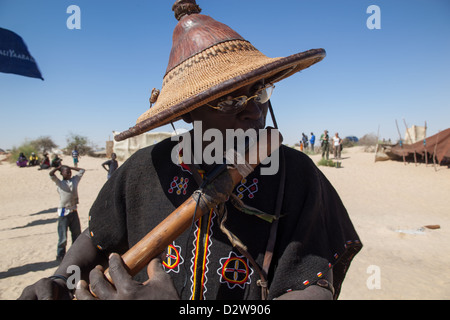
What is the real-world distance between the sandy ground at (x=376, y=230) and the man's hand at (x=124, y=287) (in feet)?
13.8

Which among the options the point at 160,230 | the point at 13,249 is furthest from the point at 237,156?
the point at 13,249

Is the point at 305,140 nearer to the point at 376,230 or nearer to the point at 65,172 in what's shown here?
the point at 376,230

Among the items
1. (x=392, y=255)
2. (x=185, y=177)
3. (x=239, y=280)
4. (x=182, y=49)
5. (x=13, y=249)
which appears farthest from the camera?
(x=13, y=249)

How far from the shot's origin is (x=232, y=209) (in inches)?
55.0

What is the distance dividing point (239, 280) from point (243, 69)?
3.17 feet

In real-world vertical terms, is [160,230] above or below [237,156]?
below

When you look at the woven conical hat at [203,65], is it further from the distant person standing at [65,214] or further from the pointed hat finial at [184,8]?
the distant person standing at [65,214]

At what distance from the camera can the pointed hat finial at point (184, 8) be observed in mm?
1522

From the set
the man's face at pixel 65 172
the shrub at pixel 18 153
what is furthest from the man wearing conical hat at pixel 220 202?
the shrub at pixel 18 153

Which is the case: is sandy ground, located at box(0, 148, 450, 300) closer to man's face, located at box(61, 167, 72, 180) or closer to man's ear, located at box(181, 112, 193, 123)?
man's face, located at box(61, 167, 72, 180)

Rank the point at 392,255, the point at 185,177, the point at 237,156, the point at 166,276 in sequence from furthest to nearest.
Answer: the point at 392,255 → the point at 185,177 → the point at 237,156 → the point at 166,276

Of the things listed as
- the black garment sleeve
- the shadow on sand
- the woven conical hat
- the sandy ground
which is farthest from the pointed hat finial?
the shadow on sand

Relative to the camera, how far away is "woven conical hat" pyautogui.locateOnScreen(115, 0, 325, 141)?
3.87ft

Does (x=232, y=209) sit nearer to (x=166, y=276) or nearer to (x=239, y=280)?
(x=239, y=280)
